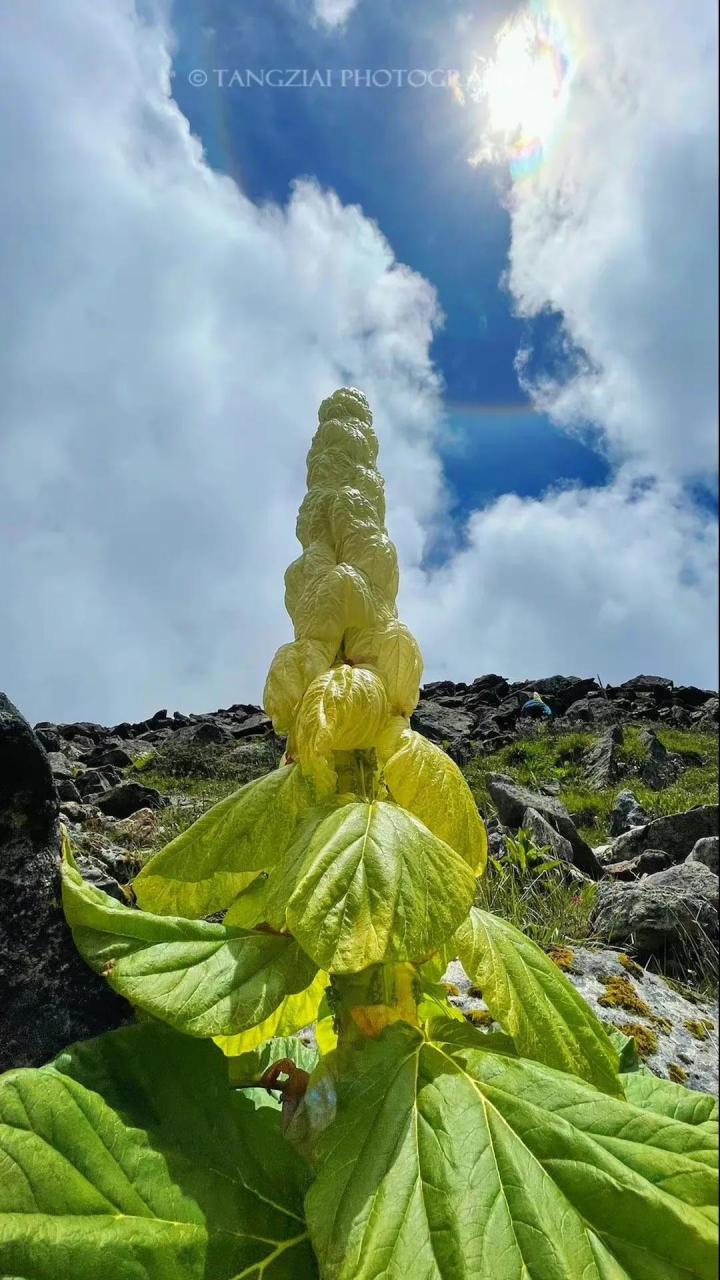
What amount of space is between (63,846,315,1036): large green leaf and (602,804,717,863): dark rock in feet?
23.9

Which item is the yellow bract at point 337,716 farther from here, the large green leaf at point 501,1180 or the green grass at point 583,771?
the green grass at point 583,771

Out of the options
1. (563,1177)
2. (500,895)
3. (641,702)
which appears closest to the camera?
(563,1177)

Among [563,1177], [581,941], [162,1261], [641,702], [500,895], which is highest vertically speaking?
[641,702]

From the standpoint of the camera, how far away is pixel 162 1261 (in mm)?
1057

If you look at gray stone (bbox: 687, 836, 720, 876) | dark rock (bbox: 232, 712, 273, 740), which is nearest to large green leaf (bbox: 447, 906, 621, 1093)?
gray stone (bbox: 687, 836, 720, 876)

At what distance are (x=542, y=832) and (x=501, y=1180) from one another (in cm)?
684

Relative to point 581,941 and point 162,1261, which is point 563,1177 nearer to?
point 162,1261

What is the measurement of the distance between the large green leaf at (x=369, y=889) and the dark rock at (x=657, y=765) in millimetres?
14201

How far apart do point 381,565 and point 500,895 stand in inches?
198

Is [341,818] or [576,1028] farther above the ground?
[341,818]

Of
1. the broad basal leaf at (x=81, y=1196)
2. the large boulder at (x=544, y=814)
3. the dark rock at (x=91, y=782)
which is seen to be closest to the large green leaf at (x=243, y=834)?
the broad basal leaf at (x=81, y=1196)

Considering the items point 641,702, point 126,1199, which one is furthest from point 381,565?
point 641,702

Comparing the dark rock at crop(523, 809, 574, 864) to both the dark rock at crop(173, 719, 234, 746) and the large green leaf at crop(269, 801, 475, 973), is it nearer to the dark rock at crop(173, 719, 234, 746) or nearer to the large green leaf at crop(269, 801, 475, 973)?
the large green leaf at crop(269, 801, 475, 973)

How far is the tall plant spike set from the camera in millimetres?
949
